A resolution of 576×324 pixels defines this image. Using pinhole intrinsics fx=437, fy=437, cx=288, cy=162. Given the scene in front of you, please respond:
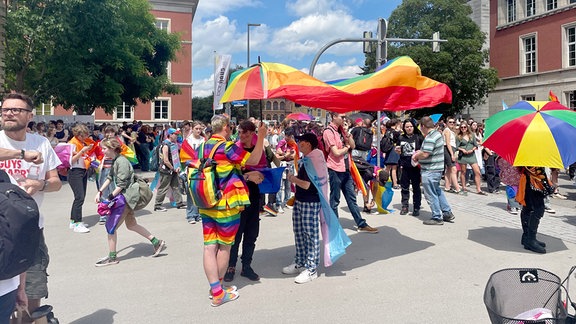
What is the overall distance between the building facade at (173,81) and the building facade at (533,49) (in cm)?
2970

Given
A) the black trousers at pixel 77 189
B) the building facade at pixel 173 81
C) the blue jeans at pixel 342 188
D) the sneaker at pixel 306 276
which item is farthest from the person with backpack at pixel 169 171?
the building facade at pixel 173 81

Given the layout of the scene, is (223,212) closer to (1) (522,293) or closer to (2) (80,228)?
(1) (522,293)

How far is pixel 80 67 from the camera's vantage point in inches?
717

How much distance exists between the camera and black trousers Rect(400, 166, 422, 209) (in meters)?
8.23

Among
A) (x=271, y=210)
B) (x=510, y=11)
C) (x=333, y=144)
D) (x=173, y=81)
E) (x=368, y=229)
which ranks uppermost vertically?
(x=510, y=11)

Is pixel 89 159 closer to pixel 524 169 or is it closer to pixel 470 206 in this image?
pixel 524 169

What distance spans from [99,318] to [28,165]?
1565mm

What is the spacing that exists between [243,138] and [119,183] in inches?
79.4

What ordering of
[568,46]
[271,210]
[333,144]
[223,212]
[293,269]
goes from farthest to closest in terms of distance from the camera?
1. [568,46]
2. [271,210]
3. [333,144]
4. [293,269]
5. [223,212]

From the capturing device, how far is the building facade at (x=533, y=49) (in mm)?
28016

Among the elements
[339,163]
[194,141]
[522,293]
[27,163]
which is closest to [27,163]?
[27,163]

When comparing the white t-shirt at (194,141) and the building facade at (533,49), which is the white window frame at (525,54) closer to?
the building facade at (533,49)

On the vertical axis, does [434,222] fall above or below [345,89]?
below

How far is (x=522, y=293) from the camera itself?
250 centimetres
